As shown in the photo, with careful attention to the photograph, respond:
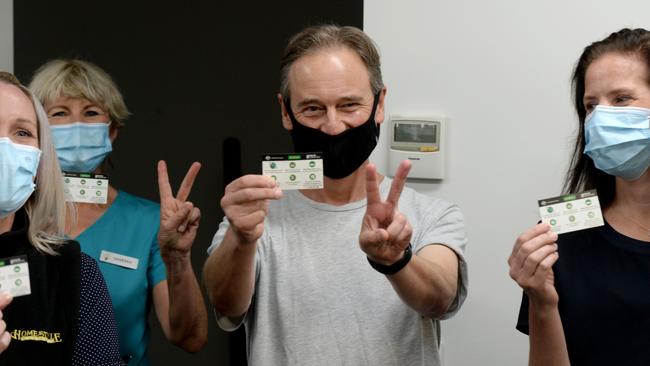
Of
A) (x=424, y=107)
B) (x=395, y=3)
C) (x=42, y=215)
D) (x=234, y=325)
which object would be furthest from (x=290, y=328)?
(x=395, y=3)

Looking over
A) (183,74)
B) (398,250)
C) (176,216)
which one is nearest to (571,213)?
(398,250)

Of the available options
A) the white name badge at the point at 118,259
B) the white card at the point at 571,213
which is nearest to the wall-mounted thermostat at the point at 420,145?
the white card at the point at 571,213

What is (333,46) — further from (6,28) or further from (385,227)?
(6,28)

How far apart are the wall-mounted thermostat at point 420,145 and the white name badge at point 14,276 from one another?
128 centimetres

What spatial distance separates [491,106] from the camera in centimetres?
249

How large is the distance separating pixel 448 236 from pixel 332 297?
318 millimetres

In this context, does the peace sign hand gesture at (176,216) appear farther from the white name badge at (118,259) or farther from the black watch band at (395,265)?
the black watch band at (395,265)

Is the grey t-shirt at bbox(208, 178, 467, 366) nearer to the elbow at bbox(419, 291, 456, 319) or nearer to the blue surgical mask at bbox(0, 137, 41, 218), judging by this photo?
the elbow at bbox(419, 291, 456, 319)

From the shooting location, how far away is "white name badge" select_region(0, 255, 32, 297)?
1655mm

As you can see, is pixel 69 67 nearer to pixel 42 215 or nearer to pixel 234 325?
pixel 42 215

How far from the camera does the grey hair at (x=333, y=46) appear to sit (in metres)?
2.03

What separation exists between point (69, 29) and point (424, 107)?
1.57 m

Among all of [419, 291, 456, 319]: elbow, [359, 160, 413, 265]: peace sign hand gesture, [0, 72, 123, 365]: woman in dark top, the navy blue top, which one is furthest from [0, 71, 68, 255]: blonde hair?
the navy blue top

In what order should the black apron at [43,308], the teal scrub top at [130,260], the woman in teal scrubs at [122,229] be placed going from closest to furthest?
the black apron at [43,308] < the woman in teal scrubs at [122,229] < the teal scrub top at [130,260]
